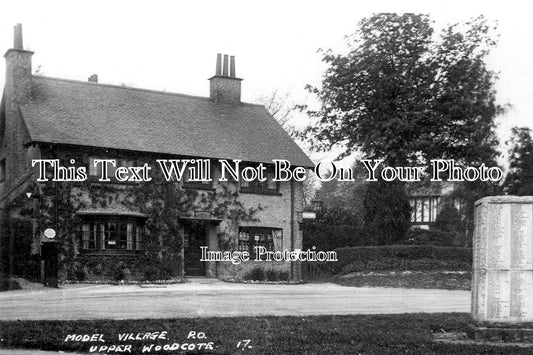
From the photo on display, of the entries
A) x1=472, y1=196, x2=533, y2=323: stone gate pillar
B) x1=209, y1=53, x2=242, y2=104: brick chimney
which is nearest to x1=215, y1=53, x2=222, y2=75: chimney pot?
x1=209, y1=53, x2=242, y2=104: brick chimney

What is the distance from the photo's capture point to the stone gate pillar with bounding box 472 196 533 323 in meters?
9.91

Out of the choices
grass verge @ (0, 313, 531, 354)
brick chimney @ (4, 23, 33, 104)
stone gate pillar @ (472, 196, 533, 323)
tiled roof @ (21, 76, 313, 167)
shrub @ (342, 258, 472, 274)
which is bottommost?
shrub @ (342, 258, 472, 274)

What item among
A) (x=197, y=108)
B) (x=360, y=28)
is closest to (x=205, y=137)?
(x=197, y=108)

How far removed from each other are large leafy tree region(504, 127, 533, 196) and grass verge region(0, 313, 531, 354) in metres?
23.4

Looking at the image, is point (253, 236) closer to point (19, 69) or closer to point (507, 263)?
Answer: point (19, 69)

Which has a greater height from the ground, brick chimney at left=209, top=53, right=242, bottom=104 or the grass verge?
brick chimney at left=209, top=53, right=242, bottom=104

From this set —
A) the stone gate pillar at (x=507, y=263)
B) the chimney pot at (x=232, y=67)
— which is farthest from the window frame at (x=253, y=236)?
the stone gate pillar at (x=507, y=263)

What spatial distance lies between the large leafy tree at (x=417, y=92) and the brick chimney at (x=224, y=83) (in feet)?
15.7

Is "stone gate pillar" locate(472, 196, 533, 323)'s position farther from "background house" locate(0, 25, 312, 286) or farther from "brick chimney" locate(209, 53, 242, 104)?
"brick chimney" locate(209, 53, 242, 104)

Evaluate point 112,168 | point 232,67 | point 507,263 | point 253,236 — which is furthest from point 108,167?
point 507,263

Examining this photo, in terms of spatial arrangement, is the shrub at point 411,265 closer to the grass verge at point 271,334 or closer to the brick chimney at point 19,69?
the brick chimney at point 19,69

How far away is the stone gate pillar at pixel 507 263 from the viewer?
9.91m

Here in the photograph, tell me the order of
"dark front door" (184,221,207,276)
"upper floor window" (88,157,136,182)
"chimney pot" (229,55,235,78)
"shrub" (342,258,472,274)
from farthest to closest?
"chimney pot" (229,55,235,78)
"dark front door" (184,221,207,276)
"shrub" (342,258,472,274)
"upper floor window" (88,157,136,182)

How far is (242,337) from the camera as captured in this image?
9141 mm
